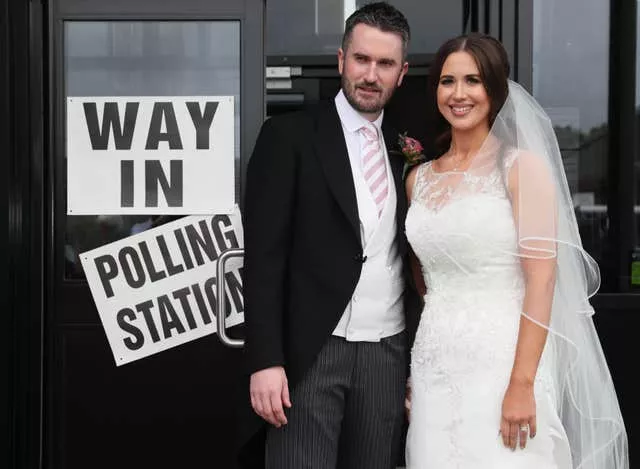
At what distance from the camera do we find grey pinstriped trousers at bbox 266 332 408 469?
1.87m

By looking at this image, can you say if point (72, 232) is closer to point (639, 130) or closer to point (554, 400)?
point (554, 400)

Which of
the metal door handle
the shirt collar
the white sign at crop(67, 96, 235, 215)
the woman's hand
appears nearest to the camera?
the woman's hand

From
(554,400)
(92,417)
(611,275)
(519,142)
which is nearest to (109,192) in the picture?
(92,417)

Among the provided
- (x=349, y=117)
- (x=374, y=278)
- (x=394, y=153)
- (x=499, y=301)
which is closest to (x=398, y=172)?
(x=394, y=153)

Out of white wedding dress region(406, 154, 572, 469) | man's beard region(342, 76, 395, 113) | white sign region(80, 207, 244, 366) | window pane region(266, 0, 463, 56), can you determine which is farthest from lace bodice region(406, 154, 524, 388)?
window pane region(266, 0, 463, 56)

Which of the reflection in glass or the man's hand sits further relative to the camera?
the reflection in glass

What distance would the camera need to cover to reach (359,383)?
1901 millimetres

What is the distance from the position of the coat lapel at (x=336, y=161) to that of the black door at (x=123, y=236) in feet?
2.39

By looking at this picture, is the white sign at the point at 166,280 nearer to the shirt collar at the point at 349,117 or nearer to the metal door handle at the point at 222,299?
the metal door handle at the point at 222,299

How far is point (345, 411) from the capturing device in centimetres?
193

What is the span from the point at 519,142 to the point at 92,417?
1842 millimetres

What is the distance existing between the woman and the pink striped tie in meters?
0.09

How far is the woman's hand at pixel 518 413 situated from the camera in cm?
175

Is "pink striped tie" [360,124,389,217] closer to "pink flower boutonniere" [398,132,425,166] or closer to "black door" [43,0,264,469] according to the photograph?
"pink flower boutonniere" [398,132,425,166]
